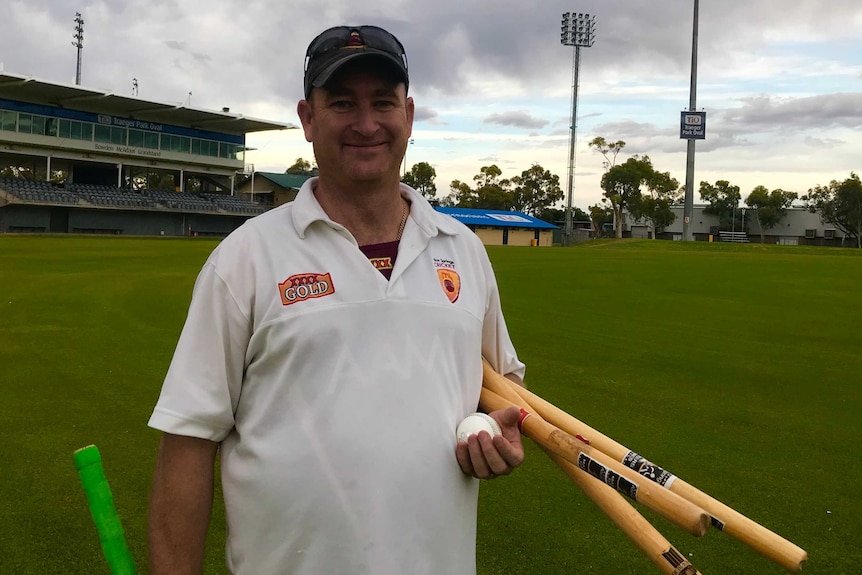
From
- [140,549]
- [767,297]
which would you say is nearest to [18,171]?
[767,297]

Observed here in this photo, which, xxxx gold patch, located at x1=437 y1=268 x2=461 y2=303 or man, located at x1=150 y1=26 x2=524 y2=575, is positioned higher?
xxxx gold patch, located at x1=437 y1=268 x2=461 y2=303

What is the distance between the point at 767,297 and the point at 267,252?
57.5 feet

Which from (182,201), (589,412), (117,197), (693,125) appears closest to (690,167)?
(693,125)

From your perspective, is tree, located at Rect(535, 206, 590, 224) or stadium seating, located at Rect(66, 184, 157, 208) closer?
stadium seating, located at Rect(66, 184, 157, 208)

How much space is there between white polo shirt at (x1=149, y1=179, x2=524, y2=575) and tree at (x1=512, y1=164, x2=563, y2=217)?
343 feet

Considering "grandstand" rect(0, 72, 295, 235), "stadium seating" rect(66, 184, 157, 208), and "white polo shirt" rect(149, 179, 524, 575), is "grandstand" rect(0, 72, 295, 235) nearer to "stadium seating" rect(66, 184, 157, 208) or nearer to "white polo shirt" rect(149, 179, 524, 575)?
"stadium seating" rect(66, 184, 157, 208)

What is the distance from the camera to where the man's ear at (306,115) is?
2.24 metres

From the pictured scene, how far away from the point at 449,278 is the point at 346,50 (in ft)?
2.41

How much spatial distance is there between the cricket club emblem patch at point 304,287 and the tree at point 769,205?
102515mm

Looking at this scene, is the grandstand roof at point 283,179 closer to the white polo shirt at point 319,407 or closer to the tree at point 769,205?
the tree at point 769,205

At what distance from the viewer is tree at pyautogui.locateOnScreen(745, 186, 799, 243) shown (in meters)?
95.1

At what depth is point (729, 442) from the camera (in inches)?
240

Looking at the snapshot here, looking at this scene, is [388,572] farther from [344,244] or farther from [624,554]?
[624,554]

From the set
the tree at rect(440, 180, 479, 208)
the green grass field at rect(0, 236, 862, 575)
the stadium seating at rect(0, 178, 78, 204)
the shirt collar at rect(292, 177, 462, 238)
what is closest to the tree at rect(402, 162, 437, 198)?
the tree at rect(440, 180, 479, 208)
